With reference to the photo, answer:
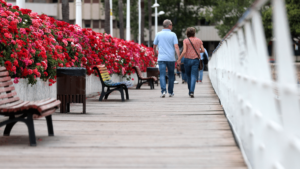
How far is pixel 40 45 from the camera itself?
411 inches

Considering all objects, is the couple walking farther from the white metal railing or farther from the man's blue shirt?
the white metal railing

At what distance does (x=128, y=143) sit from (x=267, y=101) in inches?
115

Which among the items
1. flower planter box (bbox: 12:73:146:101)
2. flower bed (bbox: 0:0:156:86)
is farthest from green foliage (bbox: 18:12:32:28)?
flower planter box (bbox: 12:73:146:101)

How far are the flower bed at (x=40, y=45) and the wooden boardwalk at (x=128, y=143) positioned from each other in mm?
1089

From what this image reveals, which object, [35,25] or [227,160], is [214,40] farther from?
[227,160]

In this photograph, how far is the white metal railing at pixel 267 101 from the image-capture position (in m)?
2.84

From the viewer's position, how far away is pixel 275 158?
11.3 feet

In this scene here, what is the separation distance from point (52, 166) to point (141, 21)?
3892 centimetres

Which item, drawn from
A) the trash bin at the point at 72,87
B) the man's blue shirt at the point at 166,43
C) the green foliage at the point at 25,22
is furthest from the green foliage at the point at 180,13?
the trash bin at the point at 72,87

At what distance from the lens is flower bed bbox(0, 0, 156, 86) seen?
9281mm

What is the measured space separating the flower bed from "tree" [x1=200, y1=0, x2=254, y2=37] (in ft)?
171

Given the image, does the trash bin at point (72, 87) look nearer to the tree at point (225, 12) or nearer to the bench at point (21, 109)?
the bench at point (21, 109)

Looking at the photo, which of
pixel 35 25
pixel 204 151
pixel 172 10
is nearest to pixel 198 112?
pixel 35 25

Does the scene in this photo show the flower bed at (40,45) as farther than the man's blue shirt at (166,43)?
No
